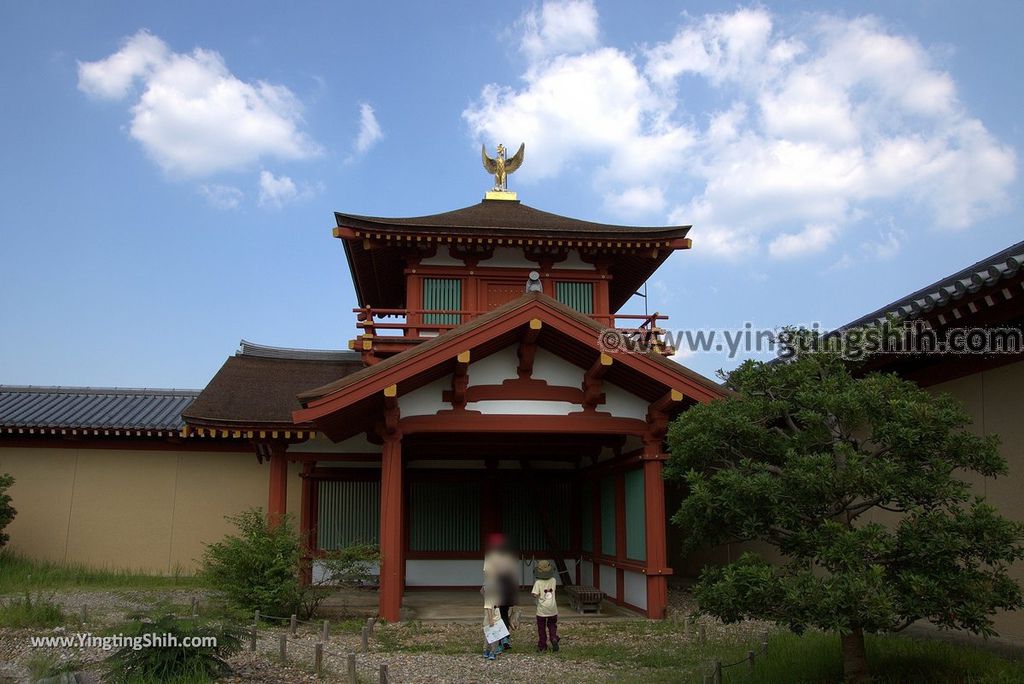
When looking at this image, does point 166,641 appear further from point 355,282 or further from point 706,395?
point 355,282

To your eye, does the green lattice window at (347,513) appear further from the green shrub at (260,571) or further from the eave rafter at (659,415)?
the eave rafter at (659,415)

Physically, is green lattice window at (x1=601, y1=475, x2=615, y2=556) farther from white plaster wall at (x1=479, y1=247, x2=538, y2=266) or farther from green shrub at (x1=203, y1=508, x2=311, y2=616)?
green shrub at (x1=203, y1=508, x2=311, y2=616)

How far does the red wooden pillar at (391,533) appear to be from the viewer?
11.2m

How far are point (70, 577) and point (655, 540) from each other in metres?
11.0

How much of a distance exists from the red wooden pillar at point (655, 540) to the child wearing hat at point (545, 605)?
8.37ft

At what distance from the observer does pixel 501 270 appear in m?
16.4

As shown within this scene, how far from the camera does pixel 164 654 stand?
7062mm

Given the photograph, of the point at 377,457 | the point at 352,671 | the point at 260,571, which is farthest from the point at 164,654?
the point at 377,457

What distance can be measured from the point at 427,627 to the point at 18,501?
10402 millimetres

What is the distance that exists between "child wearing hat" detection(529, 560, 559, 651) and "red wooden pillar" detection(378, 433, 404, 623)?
2.58 meters

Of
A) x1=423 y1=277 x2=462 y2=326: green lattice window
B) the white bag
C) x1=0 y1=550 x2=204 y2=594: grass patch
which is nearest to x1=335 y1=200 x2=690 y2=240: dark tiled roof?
x1=423 y1=277 x2=462 y2=326: green lattice window

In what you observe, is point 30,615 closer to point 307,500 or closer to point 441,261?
point 307,500

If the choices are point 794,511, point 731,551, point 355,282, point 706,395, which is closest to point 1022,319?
point 794,511

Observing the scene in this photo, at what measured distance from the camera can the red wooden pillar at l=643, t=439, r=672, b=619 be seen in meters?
11.6
